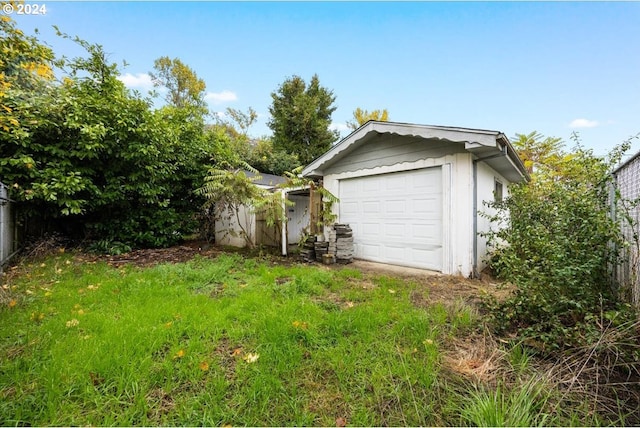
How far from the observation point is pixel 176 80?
844 inches

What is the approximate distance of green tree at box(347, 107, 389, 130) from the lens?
21594mm

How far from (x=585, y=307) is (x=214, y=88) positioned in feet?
84.4

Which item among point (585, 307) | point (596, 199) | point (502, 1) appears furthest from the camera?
point (502, 1)

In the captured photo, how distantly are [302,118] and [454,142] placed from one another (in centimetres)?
1464

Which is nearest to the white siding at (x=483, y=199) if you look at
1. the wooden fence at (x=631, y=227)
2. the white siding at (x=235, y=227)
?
the wooden fence at (x=631, y=227)

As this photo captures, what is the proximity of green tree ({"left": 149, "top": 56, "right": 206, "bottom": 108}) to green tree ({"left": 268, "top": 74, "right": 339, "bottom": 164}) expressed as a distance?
720cm

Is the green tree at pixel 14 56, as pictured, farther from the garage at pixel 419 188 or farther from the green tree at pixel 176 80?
the green tree at pixel 176 80

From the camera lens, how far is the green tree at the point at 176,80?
21047 mm

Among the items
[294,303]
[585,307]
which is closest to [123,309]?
[294,303]

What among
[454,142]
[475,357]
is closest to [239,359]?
[475,357]

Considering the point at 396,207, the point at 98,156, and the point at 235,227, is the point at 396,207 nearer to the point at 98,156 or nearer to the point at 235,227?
the point at 235,227

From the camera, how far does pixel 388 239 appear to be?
6.15m

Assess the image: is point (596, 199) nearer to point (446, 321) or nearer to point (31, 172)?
point (446, 321)

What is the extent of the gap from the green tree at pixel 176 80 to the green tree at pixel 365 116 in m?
12.8
